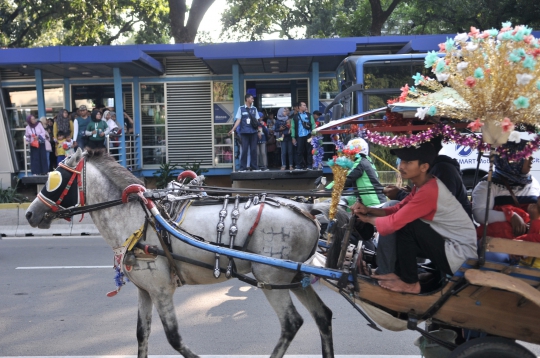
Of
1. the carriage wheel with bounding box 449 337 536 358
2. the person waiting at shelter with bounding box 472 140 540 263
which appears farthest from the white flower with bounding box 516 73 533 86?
the carriage wheel with bounding box 449 337 536 358

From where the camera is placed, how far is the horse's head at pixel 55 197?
4.52 m

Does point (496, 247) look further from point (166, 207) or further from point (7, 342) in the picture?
point (7, 342)

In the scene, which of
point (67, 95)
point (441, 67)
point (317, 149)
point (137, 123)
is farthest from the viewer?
point (67, 95)

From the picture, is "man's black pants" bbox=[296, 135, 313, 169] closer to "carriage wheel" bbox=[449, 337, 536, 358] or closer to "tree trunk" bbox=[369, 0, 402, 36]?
"tree trunk" bbox=[369, 0, 402, 36]

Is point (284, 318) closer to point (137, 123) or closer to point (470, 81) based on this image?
point (470, 81)

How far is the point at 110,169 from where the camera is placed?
15.1ft

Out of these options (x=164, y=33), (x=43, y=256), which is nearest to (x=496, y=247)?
(x=43, y=256)

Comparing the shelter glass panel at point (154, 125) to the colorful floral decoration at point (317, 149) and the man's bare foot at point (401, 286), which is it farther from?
the man's bare foot at point (401, 286)

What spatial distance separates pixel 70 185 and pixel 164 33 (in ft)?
95.6

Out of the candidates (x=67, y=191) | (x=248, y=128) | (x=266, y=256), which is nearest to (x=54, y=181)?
(x=67, y=191)

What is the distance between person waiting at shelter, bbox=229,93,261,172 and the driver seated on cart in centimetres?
1056

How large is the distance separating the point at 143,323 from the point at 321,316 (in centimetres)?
Result: 139

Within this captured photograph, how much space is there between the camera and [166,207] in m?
4.50

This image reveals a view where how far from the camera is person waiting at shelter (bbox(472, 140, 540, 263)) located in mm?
3951
